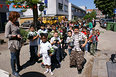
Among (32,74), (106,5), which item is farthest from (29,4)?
(106,5)

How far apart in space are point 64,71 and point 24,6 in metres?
Result: 10.7

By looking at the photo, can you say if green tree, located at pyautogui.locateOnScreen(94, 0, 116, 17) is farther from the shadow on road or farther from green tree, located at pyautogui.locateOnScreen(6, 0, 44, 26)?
the shadow on road

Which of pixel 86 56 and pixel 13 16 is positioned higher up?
pixel 13 16

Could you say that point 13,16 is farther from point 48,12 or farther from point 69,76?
point 48,12

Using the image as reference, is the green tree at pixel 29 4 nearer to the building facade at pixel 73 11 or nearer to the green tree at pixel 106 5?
the green tree at pixel 106 5

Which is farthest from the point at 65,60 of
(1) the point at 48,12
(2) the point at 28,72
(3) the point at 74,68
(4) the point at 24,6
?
(1) the point at 48,12

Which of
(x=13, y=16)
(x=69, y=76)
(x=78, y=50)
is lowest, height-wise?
(x=69, y=76)

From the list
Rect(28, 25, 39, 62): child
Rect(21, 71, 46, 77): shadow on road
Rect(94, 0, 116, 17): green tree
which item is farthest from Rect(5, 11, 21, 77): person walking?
Rect(94, 0, 116, 17): green tree

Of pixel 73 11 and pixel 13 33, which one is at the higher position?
pixel 73 11

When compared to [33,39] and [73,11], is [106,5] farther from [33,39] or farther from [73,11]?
[33,39]

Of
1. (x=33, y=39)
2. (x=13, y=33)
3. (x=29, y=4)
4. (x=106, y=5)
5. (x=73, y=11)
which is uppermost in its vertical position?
(x=73, y=11)

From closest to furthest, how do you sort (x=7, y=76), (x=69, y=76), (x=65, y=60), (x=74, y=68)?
1. (x=7, y=76)
2. (x=69, y=76)
3. (x=74, y=68)
4. (x=65, y=60)

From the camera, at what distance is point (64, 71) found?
499 cm

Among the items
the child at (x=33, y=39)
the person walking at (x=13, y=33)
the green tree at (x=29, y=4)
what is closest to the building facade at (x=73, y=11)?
the green tree at (x=29, y=4)
